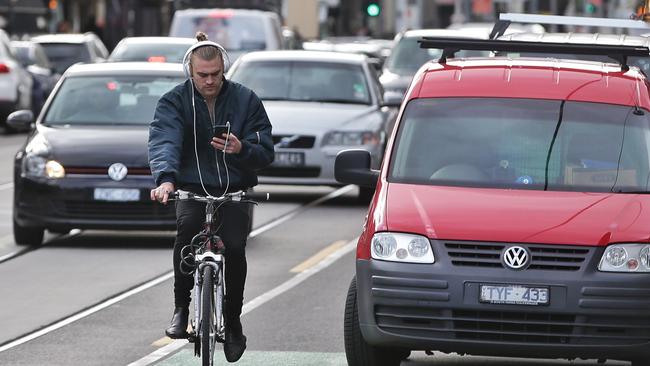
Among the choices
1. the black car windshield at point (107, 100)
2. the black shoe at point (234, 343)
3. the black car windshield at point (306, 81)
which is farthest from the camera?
the black car windshield at point (306, 81)

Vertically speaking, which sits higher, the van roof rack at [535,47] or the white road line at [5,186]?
the van roof rack at [535,47]

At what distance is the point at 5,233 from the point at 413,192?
8.90 metres

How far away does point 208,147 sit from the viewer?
9320mm

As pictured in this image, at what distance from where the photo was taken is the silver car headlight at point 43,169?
53.6 ft

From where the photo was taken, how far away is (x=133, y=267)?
15000mm

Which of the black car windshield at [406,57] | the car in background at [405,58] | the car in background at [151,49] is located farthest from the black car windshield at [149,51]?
the black car windshield at [406,57]

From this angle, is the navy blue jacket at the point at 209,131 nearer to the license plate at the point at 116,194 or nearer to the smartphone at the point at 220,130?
the smartphone at the point at 220,130

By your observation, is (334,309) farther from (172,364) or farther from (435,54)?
(435,54)

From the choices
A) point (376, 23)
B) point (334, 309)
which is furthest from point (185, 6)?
point (376, 23)

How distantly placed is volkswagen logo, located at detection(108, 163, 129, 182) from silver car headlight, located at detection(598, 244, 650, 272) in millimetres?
7722

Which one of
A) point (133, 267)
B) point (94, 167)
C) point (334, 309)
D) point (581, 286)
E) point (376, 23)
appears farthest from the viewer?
point (376, 23)

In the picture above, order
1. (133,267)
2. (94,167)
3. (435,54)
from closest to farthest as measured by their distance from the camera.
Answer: (133,267) < (94,167) < (435,54)

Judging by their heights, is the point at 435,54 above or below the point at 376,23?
above

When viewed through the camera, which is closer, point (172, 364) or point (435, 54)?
point (172, 364)
